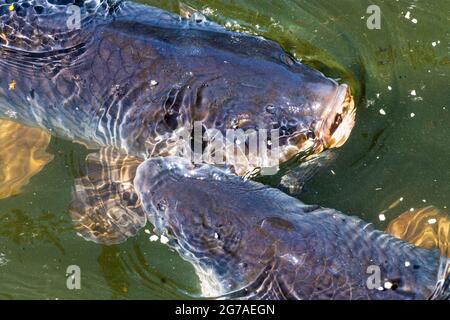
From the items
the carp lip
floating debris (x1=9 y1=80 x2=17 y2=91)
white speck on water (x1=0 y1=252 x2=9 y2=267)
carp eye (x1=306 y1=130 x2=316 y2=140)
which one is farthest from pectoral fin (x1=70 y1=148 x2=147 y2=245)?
the carp lip

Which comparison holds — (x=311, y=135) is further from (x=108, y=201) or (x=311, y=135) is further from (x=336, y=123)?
(x=108, y=201)

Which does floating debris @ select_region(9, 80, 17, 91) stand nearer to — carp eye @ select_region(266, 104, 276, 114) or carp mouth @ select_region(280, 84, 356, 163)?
carp eye @ select_region(266, 104, 276, 114)

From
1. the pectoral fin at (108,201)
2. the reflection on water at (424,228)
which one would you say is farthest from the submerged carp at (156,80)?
the reflection on water at (424,228)

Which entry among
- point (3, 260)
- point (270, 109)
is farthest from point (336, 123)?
point (3, 260)

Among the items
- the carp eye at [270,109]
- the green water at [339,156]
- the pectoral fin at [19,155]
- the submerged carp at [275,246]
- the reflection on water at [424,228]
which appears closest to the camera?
the submerged carp at [275,246]

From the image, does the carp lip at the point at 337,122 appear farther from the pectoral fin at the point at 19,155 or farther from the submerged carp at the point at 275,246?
the pectoral fin at the point at 19,155
